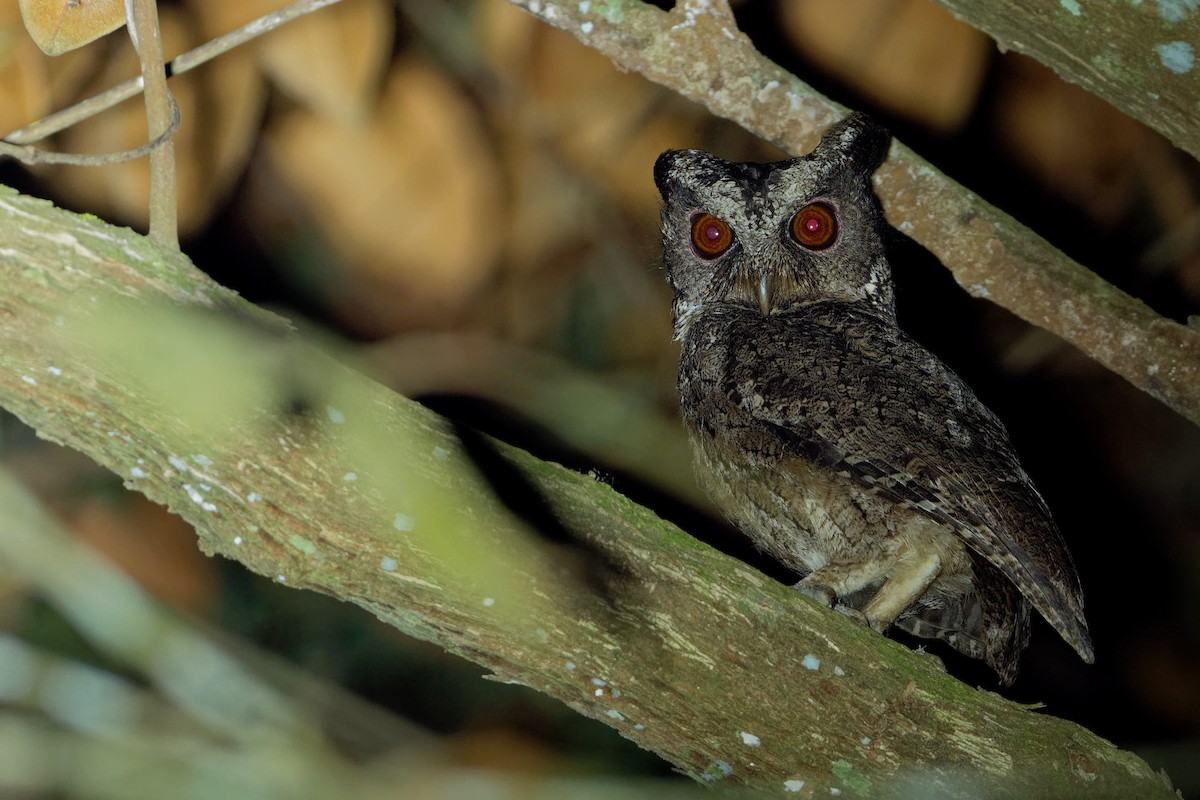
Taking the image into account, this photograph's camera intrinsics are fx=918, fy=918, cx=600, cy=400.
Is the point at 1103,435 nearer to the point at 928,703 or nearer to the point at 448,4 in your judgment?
the point at 928,703

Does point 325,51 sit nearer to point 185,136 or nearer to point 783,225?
point 185,136

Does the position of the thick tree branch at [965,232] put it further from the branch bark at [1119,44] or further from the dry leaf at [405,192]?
the dry leaf at [405,192]

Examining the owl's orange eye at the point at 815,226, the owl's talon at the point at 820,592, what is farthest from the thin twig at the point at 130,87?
the owl's talon at the point at 820,592

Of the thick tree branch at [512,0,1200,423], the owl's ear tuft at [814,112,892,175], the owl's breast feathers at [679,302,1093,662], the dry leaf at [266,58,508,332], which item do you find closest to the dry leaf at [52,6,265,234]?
the dry leaf at [266,58,508,332]

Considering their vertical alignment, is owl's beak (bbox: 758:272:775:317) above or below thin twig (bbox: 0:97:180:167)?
above

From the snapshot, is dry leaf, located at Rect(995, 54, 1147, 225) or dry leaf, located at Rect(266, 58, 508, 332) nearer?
dry leaf, located at Rect(266, 58, 508, 332)

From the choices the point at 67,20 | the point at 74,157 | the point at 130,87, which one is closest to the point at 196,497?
the point at 74,157

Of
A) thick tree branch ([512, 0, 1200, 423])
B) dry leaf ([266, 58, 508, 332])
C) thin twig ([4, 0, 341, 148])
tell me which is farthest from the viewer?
dry leaf ([266, 58, 508, 332])

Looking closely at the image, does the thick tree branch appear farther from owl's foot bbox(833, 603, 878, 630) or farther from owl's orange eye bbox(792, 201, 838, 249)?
owl's foot bbox(833, 603, 878, 630)
